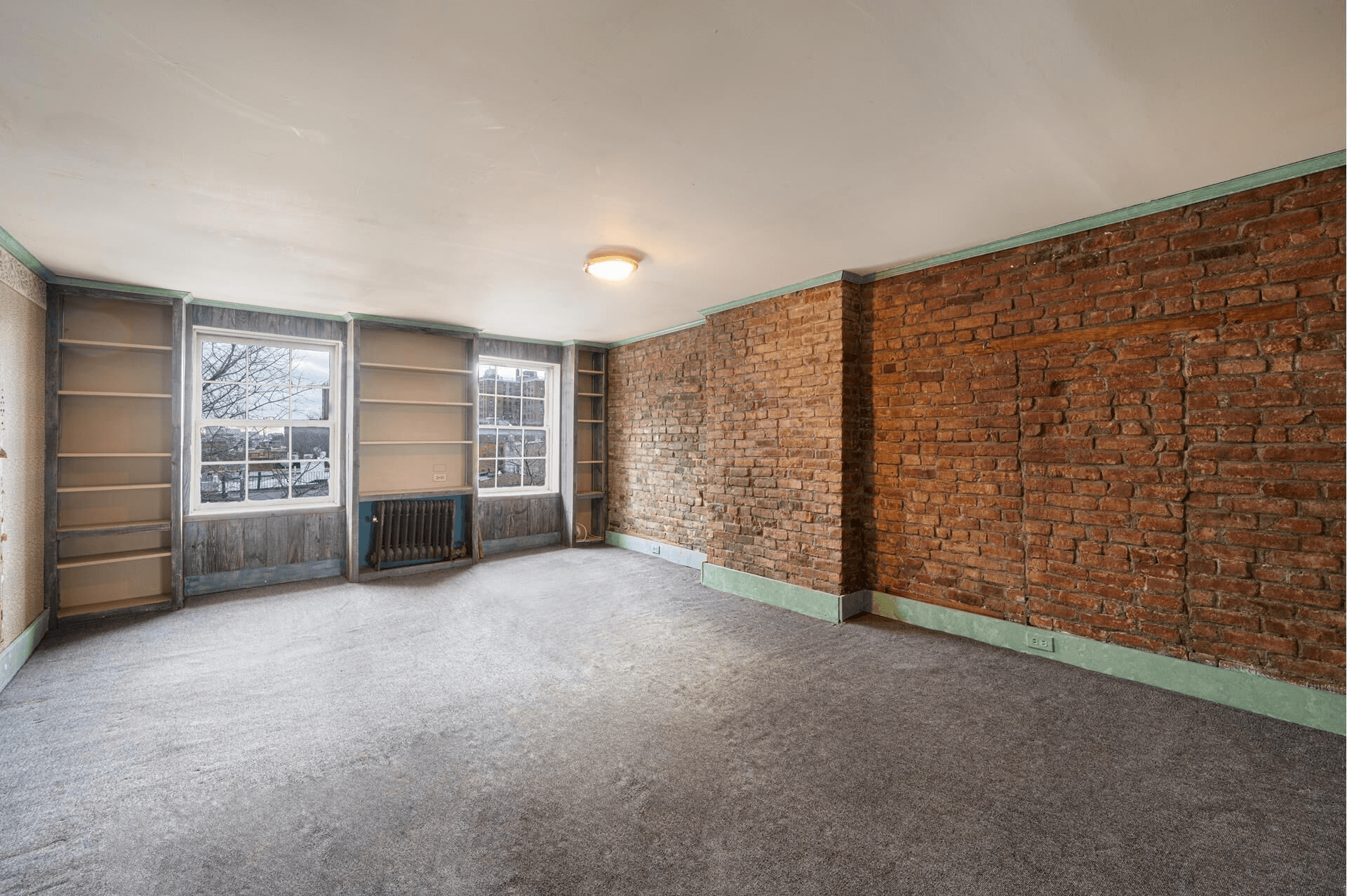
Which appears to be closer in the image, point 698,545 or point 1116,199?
point 1116,199

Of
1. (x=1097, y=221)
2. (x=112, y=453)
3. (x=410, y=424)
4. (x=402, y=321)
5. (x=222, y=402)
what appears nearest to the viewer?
(x=1097, y=221)

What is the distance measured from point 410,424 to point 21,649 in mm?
3275

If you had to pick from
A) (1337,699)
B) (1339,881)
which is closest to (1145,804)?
(1339,881)

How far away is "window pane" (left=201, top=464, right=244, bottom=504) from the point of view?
5273 millimetres

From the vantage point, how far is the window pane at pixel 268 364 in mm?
5438

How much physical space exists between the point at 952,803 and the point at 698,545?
4.05 m

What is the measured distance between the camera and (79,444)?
4.50 metres

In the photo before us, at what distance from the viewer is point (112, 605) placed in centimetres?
453

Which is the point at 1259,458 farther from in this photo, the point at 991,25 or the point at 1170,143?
the point at 991,25

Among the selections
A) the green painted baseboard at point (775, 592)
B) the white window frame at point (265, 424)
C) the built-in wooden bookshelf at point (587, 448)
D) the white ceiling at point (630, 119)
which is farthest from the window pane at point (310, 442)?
the green painted baseboard at point (775, 592)

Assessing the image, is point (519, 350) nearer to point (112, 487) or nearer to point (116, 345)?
point (116, 345)

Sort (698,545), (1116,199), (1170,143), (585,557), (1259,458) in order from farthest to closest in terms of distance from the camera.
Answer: (585,557), (698,545), (1116,199), (1259,458), (1170,143)

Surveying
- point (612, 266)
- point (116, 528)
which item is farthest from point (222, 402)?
point (612, 266)

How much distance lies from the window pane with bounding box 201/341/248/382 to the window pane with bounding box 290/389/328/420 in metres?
0.46
